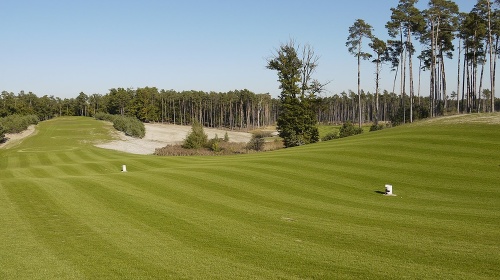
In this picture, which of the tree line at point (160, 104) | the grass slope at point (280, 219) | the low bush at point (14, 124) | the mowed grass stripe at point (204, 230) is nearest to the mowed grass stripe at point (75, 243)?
the grass slope at point (280, 219)

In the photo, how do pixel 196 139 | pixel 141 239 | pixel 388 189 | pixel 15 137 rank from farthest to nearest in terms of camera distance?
pixel 15 137
pixel 196 139
pixel 388 189
pixel 141 239

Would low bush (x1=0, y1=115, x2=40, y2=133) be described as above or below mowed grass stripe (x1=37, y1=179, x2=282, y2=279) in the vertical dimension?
above

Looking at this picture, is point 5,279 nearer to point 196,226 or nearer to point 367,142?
point 196,226

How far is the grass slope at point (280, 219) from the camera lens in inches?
358

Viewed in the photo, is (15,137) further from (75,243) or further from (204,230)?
(204,230)

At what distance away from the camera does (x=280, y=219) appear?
1424 cm

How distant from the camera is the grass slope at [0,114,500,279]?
29.8ft

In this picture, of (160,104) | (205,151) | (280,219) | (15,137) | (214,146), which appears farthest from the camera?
(160,104)

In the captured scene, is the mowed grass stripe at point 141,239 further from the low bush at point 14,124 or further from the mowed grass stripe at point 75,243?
the low bush at point 14,124

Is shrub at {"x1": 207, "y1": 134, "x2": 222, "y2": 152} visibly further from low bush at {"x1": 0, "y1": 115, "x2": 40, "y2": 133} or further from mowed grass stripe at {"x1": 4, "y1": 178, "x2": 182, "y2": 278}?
low bush at {"x1": 0, "y1": 115, "x2": 40, "y2": 133}

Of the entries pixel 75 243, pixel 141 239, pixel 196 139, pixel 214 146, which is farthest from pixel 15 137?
pixel 141 239

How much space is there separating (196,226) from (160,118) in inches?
6754

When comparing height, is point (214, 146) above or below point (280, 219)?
below

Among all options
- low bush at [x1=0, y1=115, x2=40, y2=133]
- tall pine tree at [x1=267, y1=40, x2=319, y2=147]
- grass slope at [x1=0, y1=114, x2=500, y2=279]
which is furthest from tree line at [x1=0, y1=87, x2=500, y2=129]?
grass slope at [x1=0, y1=114, x2=500, y2=279]
